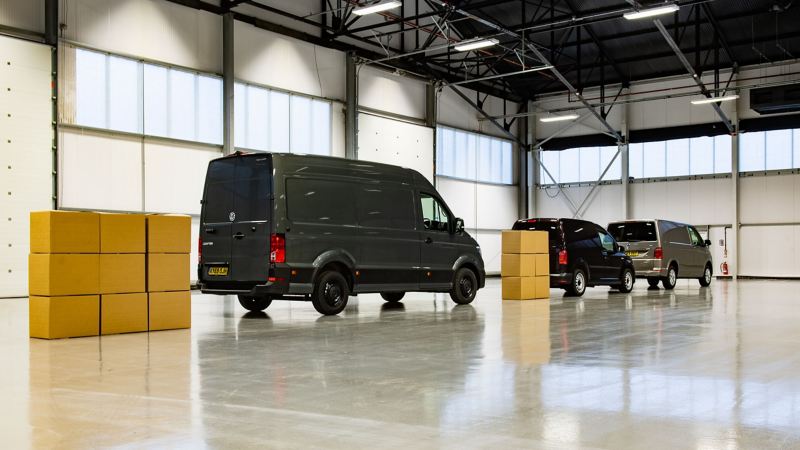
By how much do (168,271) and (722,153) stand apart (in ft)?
87.4

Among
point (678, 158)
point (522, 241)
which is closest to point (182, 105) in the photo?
point (522, 241)

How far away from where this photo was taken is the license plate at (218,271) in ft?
37.6

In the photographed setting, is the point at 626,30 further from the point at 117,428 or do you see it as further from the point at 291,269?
the point at 117,428

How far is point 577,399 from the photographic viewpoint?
5230 mm

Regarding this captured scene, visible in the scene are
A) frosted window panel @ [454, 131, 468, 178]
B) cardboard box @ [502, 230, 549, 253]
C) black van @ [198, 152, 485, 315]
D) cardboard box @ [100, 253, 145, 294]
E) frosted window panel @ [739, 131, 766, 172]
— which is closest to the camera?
cardboard box @ [100, 253, 145, 294]

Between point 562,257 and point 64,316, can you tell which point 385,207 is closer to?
point 64,316

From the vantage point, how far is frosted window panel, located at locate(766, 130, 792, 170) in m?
29.7

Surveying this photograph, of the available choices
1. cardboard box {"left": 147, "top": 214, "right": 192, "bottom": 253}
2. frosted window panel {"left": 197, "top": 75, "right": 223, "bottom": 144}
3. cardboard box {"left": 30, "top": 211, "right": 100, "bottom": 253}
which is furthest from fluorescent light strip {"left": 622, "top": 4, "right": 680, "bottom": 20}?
cardboard box {"left": 30, "top": 211, "right": 100, "bottom": 253}

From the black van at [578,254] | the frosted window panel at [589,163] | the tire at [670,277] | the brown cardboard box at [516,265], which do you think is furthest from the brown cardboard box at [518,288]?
the frosted window panel at [589,163]

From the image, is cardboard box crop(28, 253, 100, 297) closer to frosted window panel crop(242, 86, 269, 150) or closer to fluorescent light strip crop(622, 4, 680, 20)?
frosted window panel crop(242, 86, 269, 150)

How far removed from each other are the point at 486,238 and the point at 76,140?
1852 centimetres

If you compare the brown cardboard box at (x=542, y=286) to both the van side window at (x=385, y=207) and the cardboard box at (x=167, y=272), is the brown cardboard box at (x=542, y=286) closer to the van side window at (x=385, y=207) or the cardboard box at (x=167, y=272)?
the van side window at (x=385, y=207)

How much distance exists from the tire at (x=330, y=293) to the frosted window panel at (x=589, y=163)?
24.2 meters

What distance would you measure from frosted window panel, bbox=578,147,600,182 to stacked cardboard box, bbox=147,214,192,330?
1052 inches
